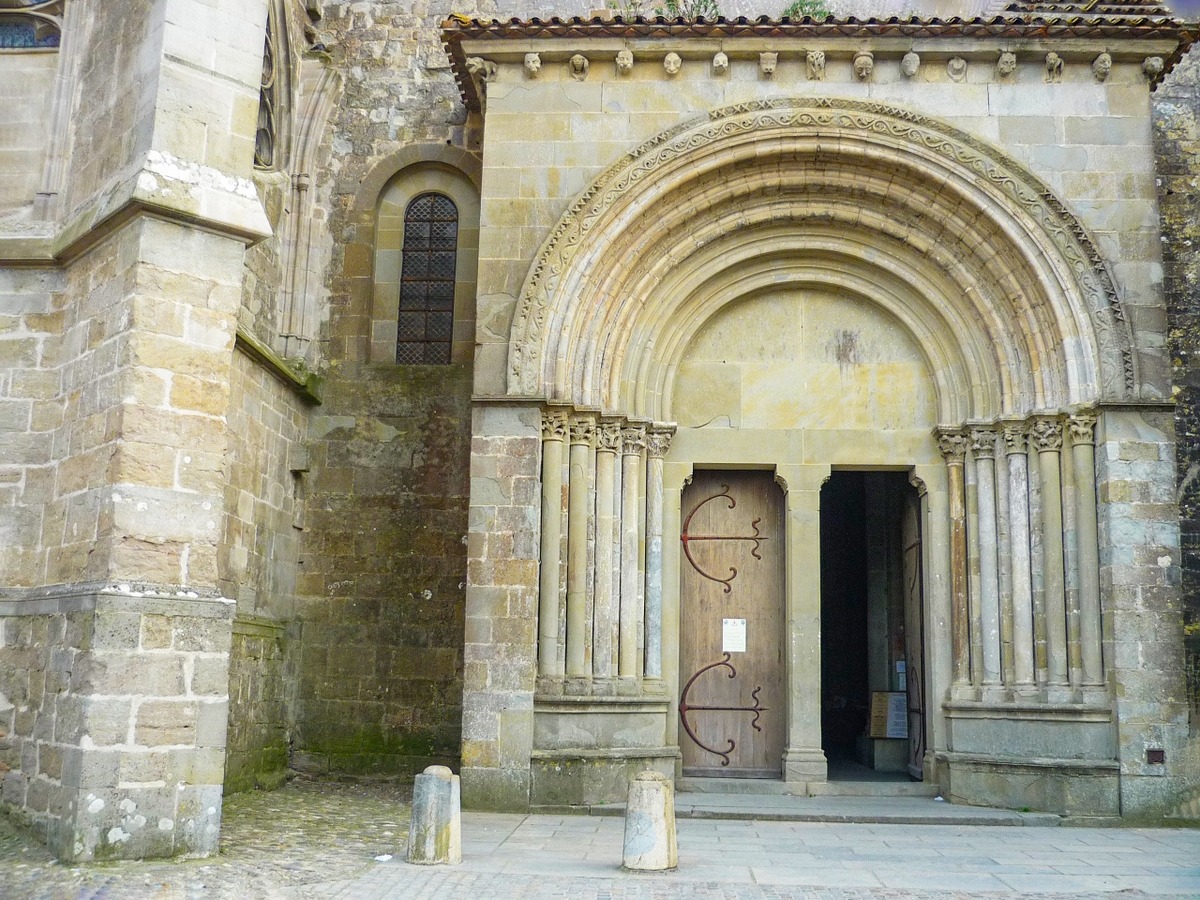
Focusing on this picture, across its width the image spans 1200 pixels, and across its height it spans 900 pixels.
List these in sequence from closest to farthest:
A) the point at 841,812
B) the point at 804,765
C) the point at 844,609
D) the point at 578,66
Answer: the point at 841,812 < the point at 578,66 < the point at 804,765 < the point at 844,609

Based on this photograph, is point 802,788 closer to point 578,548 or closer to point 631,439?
point 578,548

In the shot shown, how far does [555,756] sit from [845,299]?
17.3ft

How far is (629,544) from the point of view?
11008mm

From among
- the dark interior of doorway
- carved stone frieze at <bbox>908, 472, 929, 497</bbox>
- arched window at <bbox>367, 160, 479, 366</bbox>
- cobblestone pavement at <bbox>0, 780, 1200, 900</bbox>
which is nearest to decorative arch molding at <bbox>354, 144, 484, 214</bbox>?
arched window at <bbox>367, 160, 479, 366</bbox>

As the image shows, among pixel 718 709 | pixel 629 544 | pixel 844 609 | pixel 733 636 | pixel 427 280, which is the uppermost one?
pixel 427 280

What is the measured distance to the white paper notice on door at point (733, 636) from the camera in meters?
11.6

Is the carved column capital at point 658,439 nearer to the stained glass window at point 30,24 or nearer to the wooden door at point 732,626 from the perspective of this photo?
the wooden door at point 732,626

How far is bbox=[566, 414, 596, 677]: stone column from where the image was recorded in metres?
10.5

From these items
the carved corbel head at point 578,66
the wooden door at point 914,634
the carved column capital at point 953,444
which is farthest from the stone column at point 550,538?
the wooden door at point 914,634

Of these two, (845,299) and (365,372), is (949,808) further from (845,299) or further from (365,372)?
(365,372)

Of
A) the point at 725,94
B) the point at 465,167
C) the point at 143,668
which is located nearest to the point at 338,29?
the point at 465,167

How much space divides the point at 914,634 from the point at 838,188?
4.44m

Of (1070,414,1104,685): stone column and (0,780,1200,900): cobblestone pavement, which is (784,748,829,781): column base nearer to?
(0,780,1200,900): cobblestone pavement

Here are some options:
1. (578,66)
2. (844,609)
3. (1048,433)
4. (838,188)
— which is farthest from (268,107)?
(844,609)
